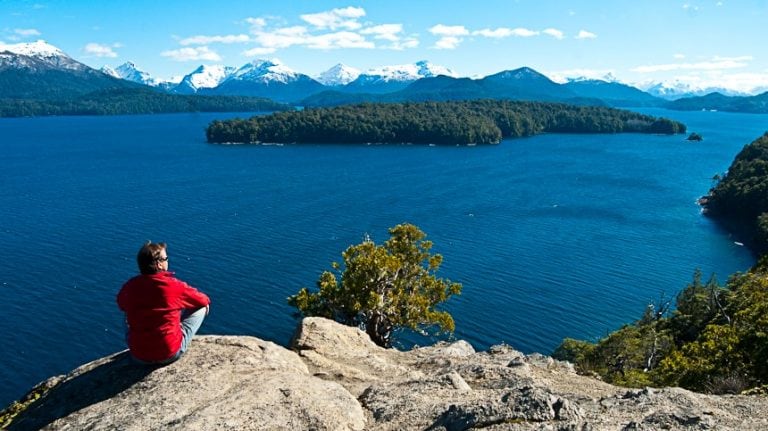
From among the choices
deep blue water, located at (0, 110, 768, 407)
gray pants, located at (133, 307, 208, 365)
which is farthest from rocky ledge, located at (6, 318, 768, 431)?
deep blue water, located at (0, 110, 768, 407)

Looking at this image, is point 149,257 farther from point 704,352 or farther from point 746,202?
point 746,202

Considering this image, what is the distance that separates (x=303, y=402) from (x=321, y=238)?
246 ft

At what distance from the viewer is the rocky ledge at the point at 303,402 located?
35.3 feet

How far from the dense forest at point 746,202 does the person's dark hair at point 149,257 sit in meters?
96.3

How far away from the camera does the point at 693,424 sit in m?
10.6

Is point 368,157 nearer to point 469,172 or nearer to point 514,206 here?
point 469,172

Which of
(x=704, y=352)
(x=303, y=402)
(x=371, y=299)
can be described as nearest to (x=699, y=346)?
(x=704, y=352)

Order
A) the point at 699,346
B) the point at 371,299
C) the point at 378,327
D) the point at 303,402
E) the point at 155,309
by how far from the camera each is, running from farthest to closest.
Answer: the point at 378,327
the point at 371,299
the point at 699,346
the point at 303,402
the point at 155,309

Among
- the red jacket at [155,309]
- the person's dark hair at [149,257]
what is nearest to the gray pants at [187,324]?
the red jacket at [155,309]

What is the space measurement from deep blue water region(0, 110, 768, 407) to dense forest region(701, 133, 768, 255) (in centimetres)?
372

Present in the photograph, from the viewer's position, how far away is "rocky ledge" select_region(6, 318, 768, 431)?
423 inches

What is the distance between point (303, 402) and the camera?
453 inches

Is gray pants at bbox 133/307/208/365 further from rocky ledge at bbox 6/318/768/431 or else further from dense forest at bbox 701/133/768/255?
dense forest at bbox 701/133/768/255

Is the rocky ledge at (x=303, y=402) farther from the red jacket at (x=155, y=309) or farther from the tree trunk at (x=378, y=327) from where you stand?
the tree trunk at (x=378, y=327)
